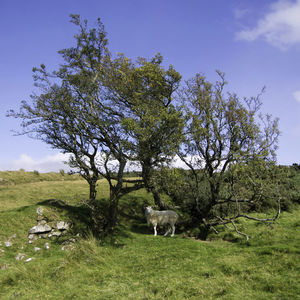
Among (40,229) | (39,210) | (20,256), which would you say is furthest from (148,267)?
(39,210)

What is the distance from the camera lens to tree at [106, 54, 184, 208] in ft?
51.3

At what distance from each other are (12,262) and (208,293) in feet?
34.6

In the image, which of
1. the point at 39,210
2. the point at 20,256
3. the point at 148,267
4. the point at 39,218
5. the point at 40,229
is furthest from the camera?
the point at 39,210

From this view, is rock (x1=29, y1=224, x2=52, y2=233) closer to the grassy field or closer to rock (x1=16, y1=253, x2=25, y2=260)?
the grassy field

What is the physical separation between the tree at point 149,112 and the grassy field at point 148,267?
5409 millimetres

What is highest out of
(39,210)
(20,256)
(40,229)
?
(39,210)

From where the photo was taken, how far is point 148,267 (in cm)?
1142

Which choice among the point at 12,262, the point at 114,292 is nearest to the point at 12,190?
the point at 12,262

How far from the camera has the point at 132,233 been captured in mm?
17812

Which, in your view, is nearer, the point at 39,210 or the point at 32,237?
the point at 32,237

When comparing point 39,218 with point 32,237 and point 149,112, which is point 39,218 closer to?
point 32,237

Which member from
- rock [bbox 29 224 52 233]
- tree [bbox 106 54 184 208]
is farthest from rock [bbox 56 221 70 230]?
tree [bbox 106 54 184 208]

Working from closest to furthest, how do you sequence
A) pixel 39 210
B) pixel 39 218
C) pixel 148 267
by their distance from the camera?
pixel 148 267
pixel 39 218
pixel 39 210

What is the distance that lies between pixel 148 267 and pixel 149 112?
952 cm
